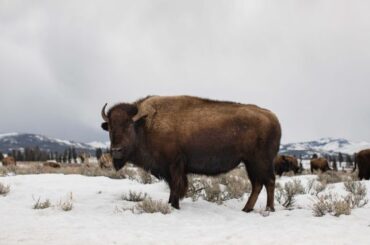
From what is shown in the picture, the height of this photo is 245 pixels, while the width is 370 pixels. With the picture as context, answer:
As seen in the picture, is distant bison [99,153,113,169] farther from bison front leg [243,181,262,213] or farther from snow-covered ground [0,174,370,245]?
bison front leg [243,181,262,213]

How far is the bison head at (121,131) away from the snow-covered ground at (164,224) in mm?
897

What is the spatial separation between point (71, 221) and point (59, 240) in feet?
3.62

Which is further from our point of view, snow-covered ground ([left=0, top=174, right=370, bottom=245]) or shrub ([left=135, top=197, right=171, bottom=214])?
shrub ([left=135, top=197, right=171, bottom=214])

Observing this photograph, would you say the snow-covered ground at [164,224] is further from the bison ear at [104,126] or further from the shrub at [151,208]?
the bison ear at [104,126]

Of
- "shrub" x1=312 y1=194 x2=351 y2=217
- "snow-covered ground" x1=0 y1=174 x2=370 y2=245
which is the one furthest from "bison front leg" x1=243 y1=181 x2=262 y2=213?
"shrub" x1=312 y1=194 x2=351 y2=217

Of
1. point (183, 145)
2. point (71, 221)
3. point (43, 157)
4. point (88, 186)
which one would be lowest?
point (43, 157)

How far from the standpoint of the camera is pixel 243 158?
26.8 feet

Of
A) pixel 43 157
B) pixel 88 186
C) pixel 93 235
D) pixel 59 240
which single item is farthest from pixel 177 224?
pixel 43 157

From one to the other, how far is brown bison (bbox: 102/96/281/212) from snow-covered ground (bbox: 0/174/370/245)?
69 centimetres

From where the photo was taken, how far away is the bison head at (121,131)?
7.86 m

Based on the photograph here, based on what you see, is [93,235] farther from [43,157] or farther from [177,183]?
[43,157]

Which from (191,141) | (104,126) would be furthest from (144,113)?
(191,141)

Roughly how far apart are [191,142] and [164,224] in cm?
202

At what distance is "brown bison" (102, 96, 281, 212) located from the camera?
7922 mm
